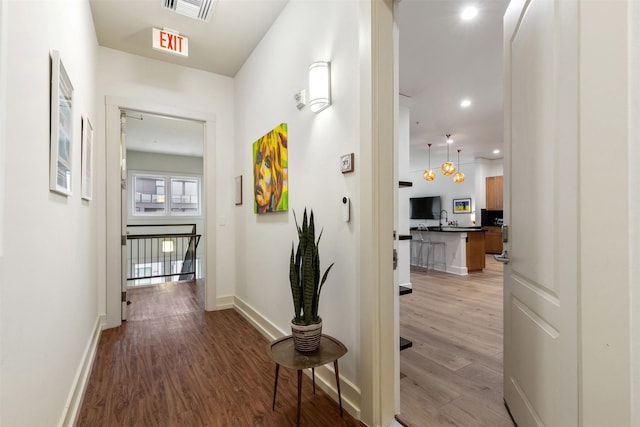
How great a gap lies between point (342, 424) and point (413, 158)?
8563 millimetres

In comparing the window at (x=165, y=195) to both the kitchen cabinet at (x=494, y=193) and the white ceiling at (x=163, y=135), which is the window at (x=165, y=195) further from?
the kitchen cabinet at (x=494, y=193)

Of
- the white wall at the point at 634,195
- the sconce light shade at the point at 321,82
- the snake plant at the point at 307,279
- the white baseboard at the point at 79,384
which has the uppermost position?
the sconce light shade at the point at 321,82

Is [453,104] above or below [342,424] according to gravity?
above

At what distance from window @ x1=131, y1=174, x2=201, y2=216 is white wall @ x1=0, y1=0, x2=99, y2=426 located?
660 centimetres

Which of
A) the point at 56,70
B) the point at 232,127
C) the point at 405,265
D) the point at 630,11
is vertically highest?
the point at 232,127

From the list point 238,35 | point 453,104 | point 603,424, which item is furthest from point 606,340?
point 453,104

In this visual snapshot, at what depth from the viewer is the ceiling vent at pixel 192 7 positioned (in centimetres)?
245

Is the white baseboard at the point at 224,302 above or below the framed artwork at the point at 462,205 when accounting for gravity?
below

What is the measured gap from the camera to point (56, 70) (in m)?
1.35

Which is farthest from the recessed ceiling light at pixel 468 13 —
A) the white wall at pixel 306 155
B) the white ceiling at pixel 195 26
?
the white ceiling at pixel 195 26

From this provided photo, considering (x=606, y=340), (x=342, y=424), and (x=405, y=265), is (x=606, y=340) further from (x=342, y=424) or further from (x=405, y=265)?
(x=405, y=265)

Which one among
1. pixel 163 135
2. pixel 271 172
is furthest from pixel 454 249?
pixel 163 135

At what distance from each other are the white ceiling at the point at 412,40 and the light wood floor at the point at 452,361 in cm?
290

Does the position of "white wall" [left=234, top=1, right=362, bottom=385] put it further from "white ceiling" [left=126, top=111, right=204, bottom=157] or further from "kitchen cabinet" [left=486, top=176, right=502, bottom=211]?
"kitchen cabinet" [left=486, top=176, right=502, bottom=211]
